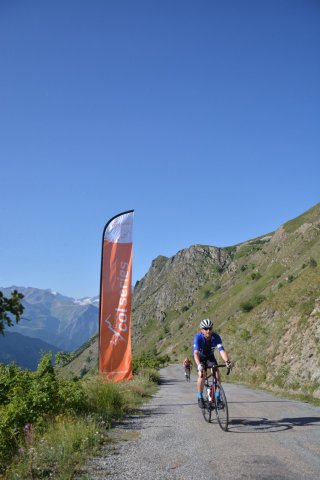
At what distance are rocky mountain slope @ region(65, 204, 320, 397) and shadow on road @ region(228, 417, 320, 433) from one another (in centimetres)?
823

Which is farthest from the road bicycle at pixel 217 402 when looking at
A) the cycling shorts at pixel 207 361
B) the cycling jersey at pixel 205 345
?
the cycling jersey at pixel 205 345

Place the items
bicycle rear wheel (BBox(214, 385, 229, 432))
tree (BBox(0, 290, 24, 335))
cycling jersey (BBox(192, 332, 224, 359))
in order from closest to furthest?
tree (BBox(0, 290, 24, 335)) < bicycle rear wheel (BBox(214, 385, 229, 432)) < cycling jersey (BBox(192, 332, 224, 359))

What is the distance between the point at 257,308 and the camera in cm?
3966

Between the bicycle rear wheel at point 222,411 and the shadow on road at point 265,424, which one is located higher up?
the bicycle rear wheel at point 222,411

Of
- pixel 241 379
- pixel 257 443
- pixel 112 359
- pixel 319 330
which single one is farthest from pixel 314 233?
pixel 257 443

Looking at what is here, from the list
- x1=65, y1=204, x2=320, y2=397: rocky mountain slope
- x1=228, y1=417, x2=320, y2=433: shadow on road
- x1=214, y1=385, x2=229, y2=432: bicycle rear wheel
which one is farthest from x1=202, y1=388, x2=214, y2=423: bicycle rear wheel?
x1=65, y1=204, x2=320, y2=397: rocky mountain slope

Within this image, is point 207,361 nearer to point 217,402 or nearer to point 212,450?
point 217,402

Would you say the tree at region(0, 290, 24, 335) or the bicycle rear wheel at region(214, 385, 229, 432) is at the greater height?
the tree at region(0, 290, 24, 335)

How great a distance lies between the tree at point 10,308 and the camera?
3533 millimetres

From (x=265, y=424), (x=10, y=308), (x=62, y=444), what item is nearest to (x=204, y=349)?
(x=265, y=424)

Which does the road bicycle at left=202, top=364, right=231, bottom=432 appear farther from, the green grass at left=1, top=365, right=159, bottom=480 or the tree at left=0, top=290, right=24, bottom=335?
the tree at left=0, top=290, right=24, bottom=335

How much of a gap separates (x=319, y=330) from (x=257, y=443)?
1638 centimetres

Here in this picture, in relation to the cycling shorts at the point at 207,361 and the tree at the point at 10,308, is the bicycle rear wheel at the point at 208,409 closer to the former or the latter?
the cycling shorts at the point at 207,361

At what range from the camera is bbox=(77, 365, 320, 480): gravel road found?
541 cm
